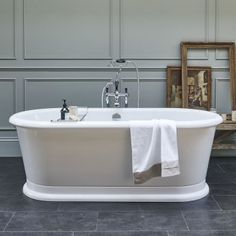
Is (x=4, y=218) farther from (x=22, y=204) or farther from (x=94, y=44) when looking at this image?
(x=94, y=44)

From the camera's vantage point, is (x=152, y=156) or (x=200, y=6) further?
(x=200, y=6)

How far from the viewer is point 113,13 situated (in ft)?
13.9

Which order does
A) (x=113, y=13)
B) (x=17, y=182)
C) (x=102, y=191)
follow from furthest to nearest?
(x=113, y=13)
(x=17, y=182)
(x=102, y=191)

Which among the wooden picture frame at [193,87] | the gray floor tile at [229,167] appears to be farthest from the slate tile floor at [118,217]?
the wooden picture frame at [193,87]

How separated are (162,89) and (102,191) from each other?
1.74 meters

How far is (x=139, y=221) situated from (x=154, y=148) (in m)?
0.52

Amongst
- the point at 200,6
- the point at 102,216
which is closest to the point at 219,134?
the point at 200,6

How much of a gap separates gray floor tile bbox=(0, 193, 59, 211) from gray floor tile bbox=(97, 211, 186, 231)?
408 millimetres

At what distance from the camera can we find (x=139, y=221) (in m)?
2.53

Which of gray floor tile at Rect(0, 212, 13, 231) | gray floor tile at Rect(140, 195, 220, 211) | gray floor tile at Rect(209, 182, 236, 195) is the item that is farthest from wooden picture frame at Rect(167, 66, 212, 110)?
gray floor tile at Rect(0, 212, 13, 231)

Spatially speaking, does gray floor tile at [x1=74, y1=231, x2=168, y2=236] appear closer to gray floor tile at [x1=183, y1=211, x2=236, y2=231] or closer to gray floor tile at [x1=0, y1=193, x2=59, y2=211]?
gray floor tile at [x1=183, y1=211, x2=236, y2=231]

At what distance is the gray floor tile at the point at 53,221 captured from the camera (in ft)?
7.91

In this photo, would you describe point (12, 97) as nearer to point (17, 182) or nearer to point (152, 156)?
point (17, 182)

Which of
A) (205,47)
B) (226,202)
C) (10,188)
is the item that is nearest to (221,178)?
(226,202)
